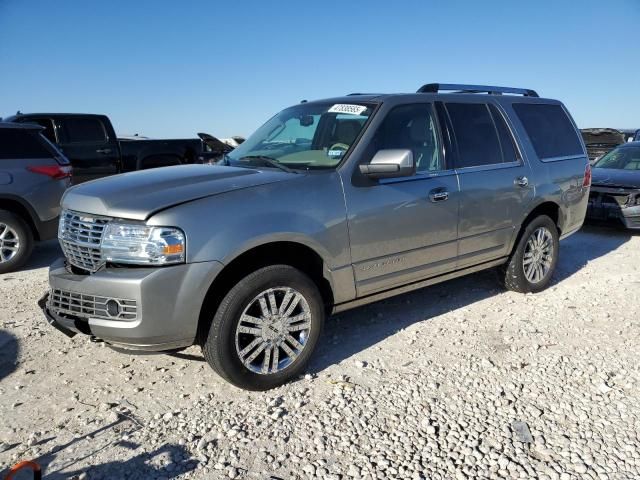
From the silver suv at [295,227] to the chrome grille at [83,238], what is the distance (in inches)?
0.5

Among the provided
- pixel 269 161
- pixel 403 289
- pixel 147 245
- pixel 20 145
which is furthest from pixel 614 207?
pixel 20 145

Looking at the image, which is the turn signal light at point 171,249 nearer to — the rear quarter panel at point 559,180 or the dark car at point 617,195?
the rear quarter panel at point 559,180

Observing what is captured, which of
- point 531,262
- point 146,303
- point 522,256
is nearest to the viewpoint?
point 146,303

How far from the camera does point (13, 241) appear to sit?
610 cm

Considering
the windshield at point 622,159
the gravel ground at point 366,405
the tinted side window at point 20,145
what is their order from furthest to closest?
the windshield at point 622,159
the tinted side window at point 20,145
the gravel ground at point 366,405

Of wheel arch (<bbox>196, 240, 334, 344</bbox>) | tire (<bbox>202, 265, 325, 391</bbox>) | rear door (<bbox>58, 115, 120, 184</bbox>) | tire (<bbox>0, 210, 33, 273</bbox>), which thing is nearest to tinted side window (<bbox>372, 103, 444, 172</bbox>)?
wheel arch (<bbox>196, 240, 334, 344</bbox>)

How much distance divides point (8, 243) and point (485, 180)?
17.8 feet

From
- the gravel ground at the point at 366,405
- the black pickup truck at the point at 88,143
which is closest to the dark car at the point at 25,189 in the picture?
the gravel ground at the point at 366,405

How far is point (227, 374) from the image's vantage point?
3.15 m

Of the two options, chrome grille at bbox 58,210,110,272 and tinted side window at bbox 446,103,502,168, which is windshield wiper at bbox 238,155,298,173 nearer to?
chrome grille at bbox 58,210,110,272

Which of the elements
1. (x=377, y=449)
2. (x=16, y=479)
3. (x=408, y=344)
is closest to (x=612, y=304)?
(x=408, y=344)

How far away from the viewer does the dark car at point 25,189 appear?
6039 mm

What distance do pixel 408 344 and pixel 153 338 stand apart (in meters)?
1.99

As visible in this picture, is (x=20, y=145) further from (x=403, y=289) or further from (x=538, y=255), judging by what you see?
(x=538, y=255)
